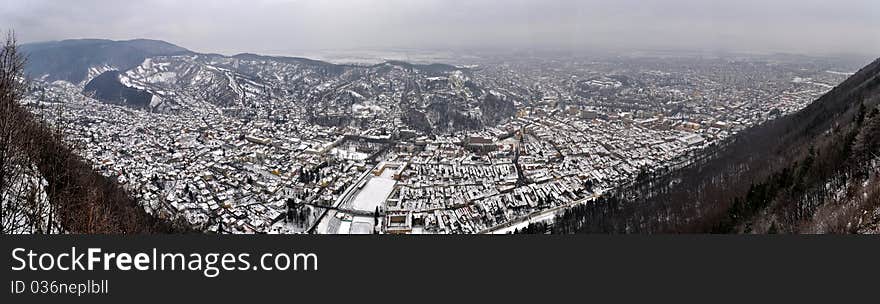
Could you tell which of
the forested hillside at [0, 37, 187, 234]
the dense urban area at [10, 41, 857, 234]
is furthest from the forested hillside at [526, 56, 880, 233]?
the forested hillside at [0, 37, 187, 234]

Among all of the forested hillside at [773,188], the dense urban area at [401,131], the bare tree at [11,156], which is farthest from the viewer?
the dense urban area at [401,131]

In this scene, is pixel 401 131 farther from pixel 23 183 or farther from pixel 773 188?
pixel 23 183

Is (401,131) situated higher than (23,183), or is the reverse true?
(23,183)

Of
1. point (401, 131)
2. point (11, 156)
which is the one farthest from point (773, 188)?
point (401, 131)

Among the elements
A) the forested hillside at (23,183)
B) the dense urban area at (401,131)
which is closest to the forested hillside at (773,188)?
the dense urban area at (401,131)

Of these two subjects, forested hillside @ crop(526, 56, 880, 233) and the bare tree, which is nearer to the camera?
the bare tree

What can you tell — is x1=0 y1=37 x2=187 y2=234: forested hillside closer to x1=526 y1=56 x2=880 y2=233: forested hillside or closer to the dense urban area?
the dense urban area

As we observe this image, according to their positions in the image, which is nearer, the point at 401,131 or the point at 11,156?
the point at 11,156

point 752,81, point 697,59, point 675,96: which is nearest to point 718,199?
point 675,96

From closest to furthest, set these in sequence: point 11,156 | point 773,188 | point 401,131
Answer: point 11,156 → point 773,188 → point 401,131

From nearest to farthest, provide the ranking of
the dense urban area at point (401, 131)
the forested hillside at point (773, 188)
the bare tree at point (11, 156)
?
the bare tree at point (11, 156)
the forested hillside at point (773, 188)
the dense urban area at point (401, 131)

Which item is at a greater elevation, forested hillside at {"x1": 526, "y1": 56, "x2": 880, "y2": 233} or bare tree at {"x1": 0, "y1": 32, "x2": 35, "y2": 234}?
bare tree at {"x1": 0, "y1": 32, "x2": 35, "y2": 234}

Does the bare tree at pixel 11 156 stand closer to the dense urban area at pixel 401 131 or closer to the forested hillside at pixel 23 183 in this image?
the forested hillside at pixel 23 183
